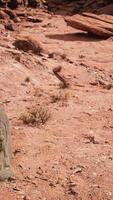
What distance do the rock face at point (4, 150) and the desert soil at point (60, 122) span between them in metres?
0.12

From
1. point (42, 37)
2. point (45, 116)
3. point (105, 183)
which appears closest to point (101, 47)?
point (42, 37)

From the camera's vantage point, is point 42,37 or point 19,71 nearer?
point 19,71

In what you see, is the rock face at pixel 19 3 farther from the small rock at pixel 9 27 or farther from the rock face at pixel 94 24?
the rock face at pixel 94 24

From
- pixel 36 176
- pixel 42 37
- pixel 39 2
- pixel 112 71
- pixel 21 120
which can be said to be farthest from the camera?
pixel 39 2

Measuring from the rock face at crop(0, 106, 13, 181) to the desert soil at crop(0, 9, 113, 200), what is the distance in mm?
117

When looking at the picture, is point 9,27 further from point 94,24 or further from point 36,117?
point 36,117

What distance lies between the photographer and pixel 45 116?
26.2 ft

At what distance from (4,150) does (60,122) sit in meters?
2.20

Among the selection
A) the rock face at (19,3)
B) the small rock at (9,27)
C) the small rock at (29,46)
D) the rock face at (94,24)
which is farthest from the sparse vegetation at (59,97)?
the rock face at (19,3)

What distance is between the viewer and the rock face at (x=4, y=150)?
5973 mm

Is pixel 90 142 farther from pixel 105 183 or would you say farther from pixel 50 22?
pixel 50 22

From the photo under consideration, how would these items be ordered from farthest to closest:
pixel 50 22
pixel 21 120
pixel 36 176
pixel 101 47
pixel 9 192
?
pixel 50 22, pixel 101 47, pixel 21 120, pixel 36 176, pixel 9 192

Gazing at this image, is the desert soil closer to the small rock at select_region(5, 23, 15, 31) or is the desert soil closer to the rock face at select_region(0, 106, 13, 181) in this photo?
the rock face at select_region(0, 106, 13, 181)

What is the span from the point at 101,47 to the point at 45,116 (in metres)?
7.09
